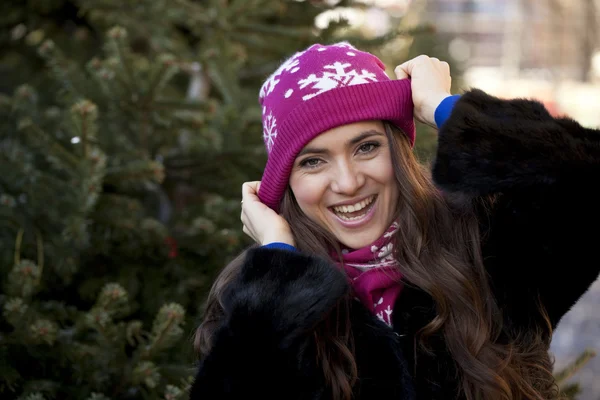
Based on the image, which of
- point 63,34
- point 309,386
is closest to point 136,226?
point 309,386

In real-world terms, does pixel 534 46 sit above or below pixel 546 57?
above

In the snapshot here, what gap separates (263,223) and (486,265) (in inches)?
30.2

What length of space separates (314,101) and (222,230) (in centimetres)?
118

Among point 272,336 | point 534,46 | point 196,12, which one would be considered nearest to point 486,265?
point 272,336

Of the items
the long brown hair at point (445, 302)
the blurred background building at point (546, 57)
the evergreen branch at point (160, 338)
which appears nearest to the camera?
the long brown hair at point (445, 302)

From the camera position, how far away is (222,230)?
3301mm

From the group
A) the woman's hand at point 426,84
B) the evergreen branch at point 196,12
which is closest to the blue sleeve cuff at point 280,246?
the woman's hand at point 426,84

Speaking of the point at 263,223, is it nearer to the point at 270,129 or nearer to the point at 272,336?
the point at 270,129

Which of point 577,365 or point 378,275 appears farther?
point 577,365

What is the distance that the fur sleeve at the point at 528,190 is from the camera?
80.4 inches

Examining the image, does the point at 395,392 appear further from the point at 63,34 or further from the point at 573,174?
the point at 63,34

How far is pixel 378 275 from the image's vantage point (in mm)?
2355

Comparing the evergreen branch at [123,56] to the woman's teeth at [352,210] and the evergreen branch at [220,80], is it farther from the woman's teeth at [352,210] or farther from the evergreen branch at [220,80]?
the woman's teeth at [352,210]

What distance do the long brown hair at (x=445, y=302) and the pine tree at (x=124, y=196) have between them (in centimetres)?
53
